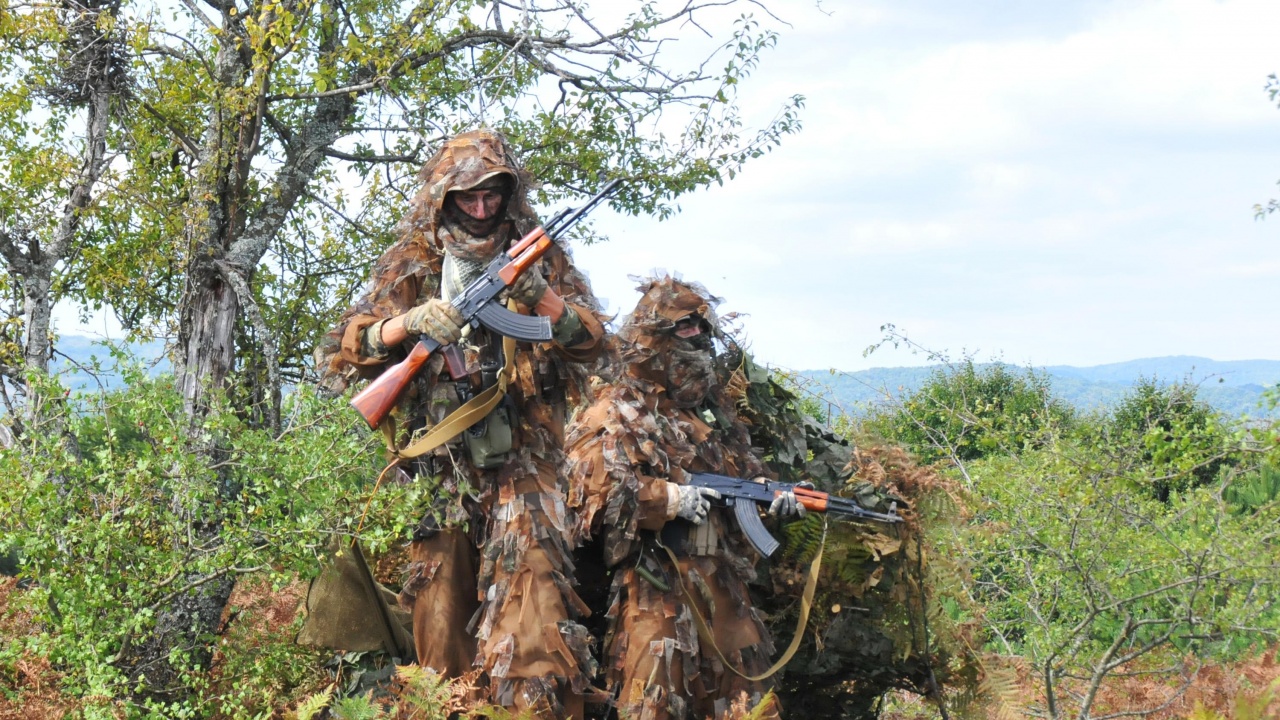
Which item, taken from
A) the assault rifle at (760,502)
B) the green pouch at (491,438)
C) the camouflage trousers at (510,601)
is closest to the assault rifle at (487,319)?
the green pouch at (491,438)

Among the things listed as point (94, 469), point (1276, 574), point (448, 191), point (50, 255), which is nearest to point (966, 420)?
point (1276, 574)

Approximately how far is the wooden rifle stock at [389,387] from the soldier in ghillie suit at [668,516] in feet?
3.50

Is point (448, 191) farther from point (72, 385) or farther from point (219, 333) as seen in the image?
point (219, 333)

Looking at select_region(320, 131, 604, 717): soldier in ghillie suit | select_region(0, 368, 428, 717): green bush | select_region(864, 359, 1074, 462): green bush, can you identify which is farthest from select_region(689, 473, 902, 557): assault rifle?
select_region(864, 359, 1074, 462): green bush

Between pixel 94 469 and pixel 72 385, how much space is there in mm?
622

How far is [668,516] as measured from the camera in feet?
17.7

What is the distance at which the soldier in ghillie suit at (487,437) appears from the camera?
4.79 metres

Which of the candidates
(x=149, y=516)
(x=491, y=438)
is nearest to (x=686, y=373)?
(x=491, y=438)

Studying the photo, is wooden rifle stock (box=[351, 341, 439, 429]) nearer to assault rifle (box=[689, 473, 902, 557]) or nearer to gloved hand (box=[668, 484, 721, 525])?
gloved hand (box=[668, 484, 721, 525])

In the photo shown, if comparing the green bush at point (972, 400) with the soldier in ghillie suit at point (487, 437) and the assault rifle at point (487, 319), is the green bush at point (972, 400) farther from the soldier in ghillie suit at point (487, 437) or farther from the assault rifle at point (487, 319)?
the assault rifle at point (487, 319)

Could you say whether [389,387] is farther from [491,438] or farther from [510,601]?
[510,601]

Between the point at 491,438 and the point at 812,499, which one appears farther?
the point at 812,499

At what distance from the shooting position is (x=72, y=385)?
5.49m

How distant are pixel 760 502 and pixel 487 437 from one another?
1397mm
